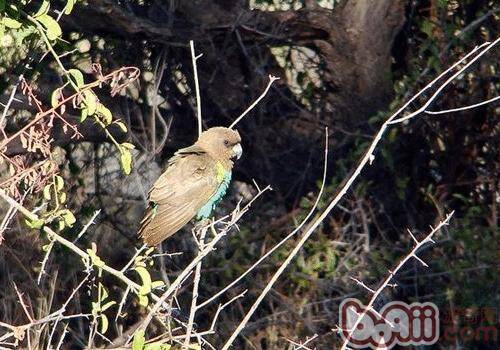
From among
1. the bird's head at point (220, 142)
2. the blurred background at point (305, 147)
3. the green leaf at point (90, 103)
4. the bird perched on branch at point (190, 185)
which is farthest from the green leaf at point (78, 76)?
the blurred background at point (305, 147)

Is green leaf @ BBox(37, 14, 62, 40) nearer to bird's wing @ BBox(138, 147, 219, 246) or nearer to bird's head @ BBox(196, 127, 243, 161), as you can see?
bird's wing @ BBox(138, 147, 219, 246)

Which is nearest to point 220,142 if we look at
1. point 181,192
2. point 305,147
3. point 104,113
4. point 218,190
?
point 218,190

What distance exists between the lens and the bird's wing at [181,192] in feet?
16.2

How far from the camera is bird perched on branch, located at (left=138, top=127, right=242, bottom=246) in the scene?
16.2 ft

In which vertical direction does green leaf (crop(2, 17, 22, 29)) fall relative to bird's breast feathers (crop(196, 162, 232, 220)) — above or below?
above

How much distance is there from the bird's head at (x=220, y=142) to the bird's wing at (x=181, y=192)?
51 mm

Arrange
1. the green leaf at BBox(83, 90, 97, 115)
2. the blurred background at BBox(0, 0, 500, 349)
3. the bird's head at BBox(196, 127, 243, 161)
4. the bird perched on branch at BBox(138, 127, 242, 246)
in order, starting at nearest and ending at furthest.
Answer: the green leaf at BBox(83, 90, 97, 115)
the bird perched on branch at BBox(138, 127, 242, 246)
the bird's head at BBox(196, 127, 243, 161)
the blurred background at BBox(0, 0, 500, 349)

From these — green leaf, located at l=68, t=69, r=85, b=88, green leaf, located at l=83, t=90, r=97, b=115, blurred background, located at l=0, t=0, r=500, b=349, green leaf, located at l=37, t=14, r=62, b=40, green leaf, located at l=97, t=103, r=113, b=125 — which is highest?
green leaf, located at l=37, t=14, r=62, b=40

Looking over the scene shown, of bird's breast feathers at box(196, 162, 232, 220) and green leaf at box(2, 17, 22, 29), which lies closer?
green leaf at box(2, 17, 22, 29)

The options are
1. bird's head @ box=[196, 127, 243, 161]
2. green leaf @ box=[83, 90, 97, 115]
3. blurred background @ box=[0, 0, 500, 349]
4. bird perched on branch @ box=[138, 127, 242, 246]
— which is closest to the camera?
green leaf @ box=[83, 90, 97, 115]

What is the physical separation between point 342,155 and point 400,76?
0.64 m

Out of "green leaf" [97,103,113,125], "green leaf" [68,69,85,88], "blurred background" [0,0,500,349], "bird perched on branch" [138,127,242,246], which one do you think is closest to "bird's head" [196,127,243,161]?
"bird perched on branch" [138,127,242,246]

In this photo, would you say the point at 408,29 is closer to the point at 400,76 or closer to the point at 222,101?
the point at 400,76

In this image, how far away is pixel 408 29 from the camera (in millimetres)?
6750
